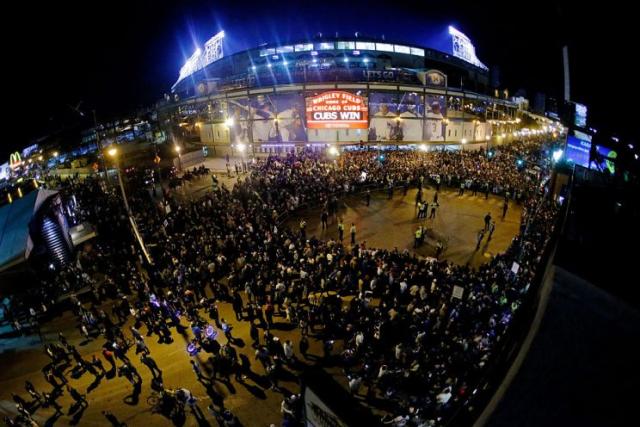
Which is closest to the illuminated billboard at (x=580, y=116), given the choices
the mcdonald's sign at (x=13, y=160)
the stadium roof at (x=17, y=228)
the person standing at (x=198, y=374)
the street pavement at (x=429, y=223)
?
the street pavement at (x=429, y=223)

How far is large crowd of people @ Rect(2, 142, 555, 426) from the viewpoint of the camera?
9.09 meters

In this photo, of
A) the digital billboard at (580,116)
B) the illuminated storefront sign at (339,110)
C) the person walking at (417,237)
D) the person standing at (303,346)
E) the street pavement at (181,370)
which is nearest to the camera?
the street pavement at (181,370)

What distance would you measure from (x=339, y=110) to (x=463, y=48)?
45157mm

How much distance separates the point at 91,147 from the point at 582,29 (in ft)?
280

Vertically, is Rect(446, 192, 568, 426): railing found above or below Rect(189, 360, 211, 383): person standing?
above

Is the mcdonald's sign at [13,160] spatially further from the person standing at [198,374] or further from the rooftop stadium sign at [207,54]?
the person standing at [198,374]

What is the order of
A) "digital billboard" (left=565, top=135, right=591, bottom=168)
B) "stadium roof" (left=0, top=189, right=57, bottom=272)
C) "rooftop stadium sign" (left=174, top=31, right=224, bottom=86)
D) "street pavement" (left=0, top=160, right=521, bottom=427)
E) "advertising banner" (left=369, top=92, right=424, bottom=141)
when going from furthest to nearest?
"rooftop stadium sign" (left=174, top=31, right=224, bottom=86) < "advertising banner" (left=369, top=92, right=424, bottom=141) < "digital billboard" (left=565, top=135, right=591, bottom=168) < "stadium roof" (left=0, top=189, right=57, bottom=272) < "street pavement" (left=0, top=160, right=521, bottom=427)

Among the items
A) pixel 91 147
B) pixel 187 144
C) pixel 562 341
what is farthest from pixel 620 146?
pixel 91 147

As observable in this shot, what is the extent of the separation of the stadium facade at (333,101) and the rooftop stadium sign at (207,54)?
8778 millimetres

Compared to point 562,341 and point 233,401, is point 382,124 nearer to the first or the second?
point 233,401

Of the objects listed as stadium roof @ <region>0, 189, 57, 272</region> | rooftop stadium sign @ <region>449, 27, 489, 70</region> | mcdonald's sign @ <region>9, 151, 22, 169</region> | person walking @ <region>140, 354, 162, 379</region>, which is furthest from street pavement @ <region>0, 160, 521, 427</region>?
rooftop stadium sign @ <region>449, 27, 489, 70</region>

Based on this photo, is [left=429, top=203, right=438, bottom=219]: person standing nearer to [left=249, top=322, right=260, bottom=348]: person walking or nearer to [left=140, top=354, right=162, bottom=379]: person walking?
[left=249, top=322, right=260, bottom=348]: person walking

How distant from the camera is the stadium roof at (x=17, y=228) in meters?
16.5

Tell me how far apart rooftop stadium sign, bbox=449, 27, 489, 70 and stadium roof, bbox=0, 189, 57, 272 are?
66631 millimetres
